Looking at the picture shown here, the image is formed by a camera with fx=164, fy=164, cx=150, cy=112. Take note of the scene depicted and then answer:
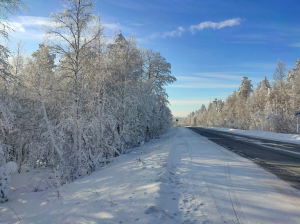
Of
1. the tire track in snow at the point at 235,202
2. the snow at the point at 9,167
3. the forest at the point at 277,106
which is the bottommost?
the snow at the point at 9,167

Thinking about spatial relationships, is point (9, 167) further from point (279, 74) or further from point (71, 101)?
point (279, 74)

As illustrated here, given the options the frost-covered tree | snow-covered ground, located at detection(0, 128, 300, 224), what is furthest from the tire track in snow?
the frost-covered tree

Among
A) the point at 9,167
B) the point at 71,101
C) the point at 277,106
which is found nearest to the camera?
the point at 9,167

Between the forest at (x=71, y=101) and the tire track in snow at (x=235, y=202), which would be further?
the forest at (x=71, y=101)

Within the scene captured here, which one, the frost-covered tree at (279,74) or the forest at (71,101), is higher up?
the frost-covered tree at (279,74)

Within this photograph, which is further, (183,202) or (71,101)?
(71,101)

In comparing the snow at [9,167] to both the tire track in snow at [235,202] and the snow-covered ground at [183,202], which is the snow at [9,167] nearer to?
the snow-covered ground at [183,202]

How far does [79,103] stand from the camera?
342 inches

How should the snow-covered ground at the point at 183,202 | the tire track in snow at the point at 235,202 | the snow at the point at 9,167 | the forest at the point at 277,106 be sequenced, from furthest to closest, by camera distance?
the forest at the point at 277,106 < the snow at the point at 9,167 < the snow-covered ground at the point at 183,202 < the tire track in snow at the point at 235,202

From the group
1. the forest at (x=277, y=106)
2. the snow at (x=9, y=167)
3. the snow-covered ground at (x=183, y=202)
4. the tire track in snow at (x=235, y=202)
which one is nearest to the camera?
the tire track in snow at (x=235, y=202)

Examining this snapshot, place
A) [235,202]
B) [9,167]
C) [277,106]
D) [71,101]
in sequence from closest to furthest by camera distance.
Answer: [235,202], [9,167], [71,101], [277,106]

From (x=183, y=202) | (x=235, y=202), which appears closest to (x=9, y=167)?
(x=183, y=202)

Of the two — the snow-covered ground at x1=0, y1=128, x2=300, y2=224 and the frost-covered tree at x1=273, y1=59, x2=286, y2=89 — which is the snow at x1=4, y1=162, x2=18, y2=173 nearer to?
the snow-covered ground at x1=0, y1=128, x2=300, y2=224

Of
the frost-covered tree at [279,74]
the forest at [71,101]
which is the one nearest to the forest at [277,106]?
the frost-covered tree at [279,74]
